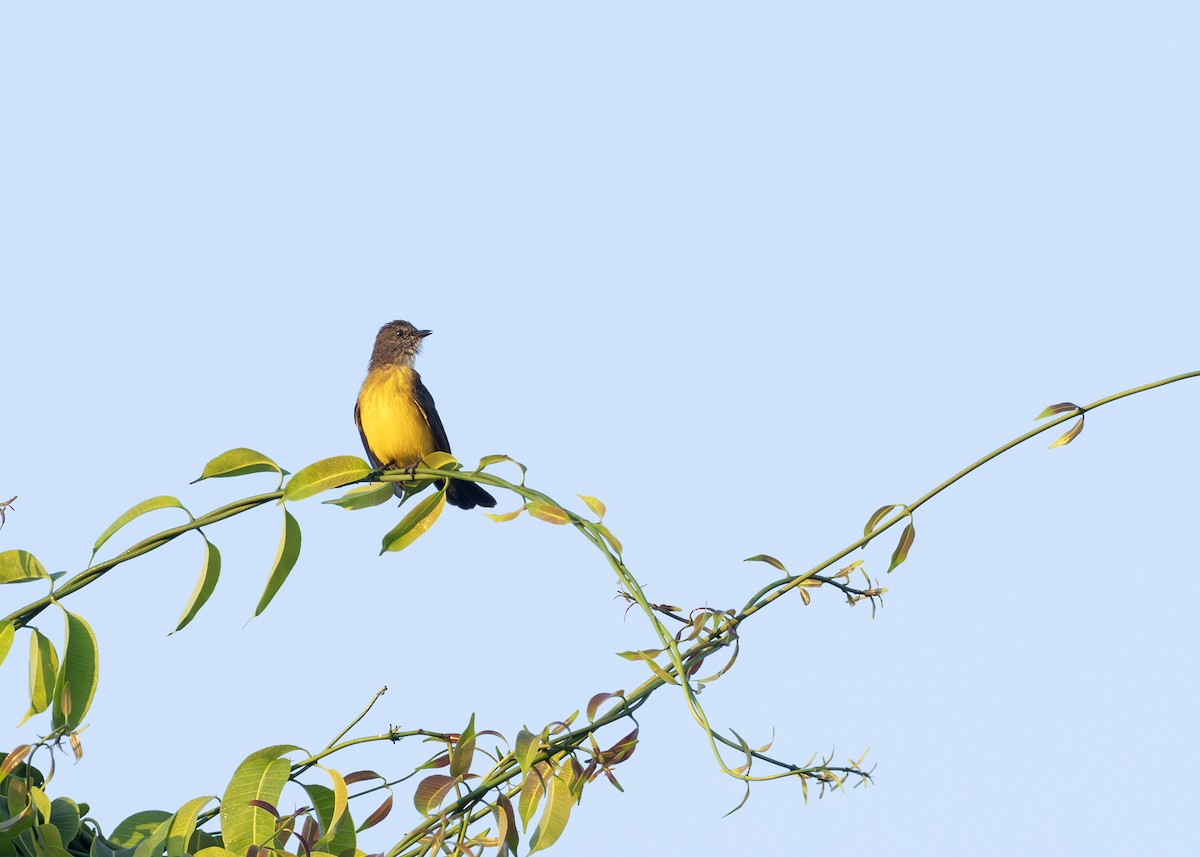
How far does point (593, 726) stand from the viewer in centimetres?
262

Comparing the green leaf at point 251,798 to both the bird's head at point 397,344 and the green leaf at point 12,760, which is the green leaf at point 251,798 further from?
the bird's head at point 397,344

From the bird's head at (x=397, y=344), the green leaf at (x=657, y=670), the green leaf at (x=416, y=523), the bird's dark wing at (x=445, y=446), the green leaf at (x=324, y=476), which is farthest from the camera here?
the bird's head at (x=397, y=344)

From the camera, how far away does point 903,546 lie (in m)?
2.59

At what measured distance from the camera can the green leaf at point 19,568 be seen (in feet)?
9.11

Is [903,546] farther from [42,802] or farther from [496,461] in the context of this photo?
[42,802]

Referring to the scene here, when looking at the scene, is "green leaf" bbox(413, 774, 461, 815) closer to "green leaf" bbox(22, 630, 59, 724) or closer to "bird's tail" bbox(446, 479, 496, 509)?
"green leaf" bbox(22, 630, 59, 724)

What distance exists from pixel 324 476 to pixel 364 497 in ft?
0.36

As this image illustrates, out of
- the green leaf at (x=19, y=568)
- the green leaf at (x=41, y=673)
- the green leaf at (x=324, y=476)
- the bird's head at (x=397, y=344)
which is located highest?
the bird's head at (x=397, y=344)

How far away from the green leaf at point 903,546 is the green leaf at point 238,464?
1.31 metres

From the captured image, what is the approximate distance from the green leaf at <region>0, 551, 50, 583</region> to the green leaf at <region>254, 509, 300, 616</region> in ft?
1.45

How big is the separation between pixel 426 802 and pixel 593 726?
1.14 ft

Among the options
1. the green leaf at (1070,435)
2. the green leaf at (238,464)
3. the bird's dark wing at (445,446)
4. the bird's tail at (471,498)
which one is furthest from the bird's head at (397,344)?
the green leaf at (1070,435)

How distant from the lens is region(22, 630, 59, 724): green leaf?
2762 millimetres

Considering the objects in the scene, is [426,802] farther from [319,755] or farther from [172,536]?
[172,536]
